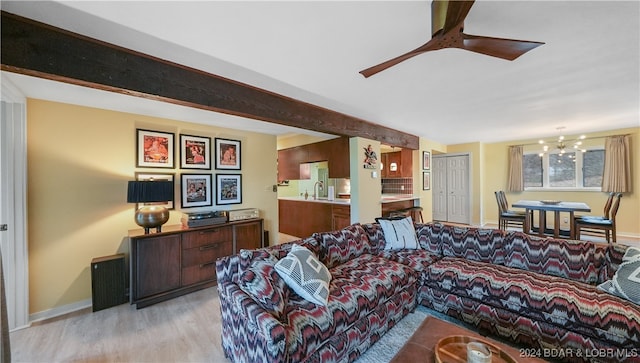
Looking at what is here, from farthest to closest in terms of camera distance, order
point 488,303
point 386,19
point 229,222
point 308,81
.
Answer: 1. point 229,222
2. point 308,81
3. point 488,303
4. point 386,19

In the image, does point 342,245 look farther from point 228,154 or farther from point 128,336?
point 228,154

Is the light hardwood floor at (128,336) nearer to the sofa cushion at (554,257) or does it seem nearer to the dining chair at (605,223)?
the sofa cushion at (554,257)

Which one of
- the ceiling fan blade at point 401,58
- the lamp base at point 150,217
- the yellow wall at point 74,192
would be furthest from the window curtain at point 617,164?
the yellow wall at point 74,192

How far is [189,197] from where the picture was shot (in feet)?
11.4

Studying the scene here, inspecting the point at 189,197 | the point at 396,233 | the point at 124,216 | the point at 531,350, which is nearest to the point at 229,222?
the point at 189,197

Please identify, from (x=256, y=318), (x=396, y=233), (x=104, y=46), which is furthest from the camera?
(x=396, y=233)

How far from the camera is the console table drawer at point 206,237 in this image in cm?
297

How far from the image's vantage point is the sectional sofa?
1509 mm

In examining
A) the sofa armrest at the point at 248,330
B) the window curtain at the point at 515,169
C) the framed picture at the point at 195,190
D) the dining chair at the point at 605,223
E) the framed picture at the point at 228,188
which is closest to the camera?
the sofa armrest at the point at 248,330

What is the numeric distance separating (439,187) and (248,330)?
733 centimetres

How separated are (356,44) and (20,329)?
396 centimetres

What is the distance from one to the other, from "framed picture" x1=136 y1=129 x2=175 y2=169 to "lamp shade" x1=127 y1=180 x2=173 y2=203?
0.52 metres

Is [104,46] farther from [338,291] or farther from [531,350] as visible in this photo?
[531,350]

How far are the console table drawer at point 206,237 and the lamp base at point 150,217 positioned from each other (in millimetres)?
320
